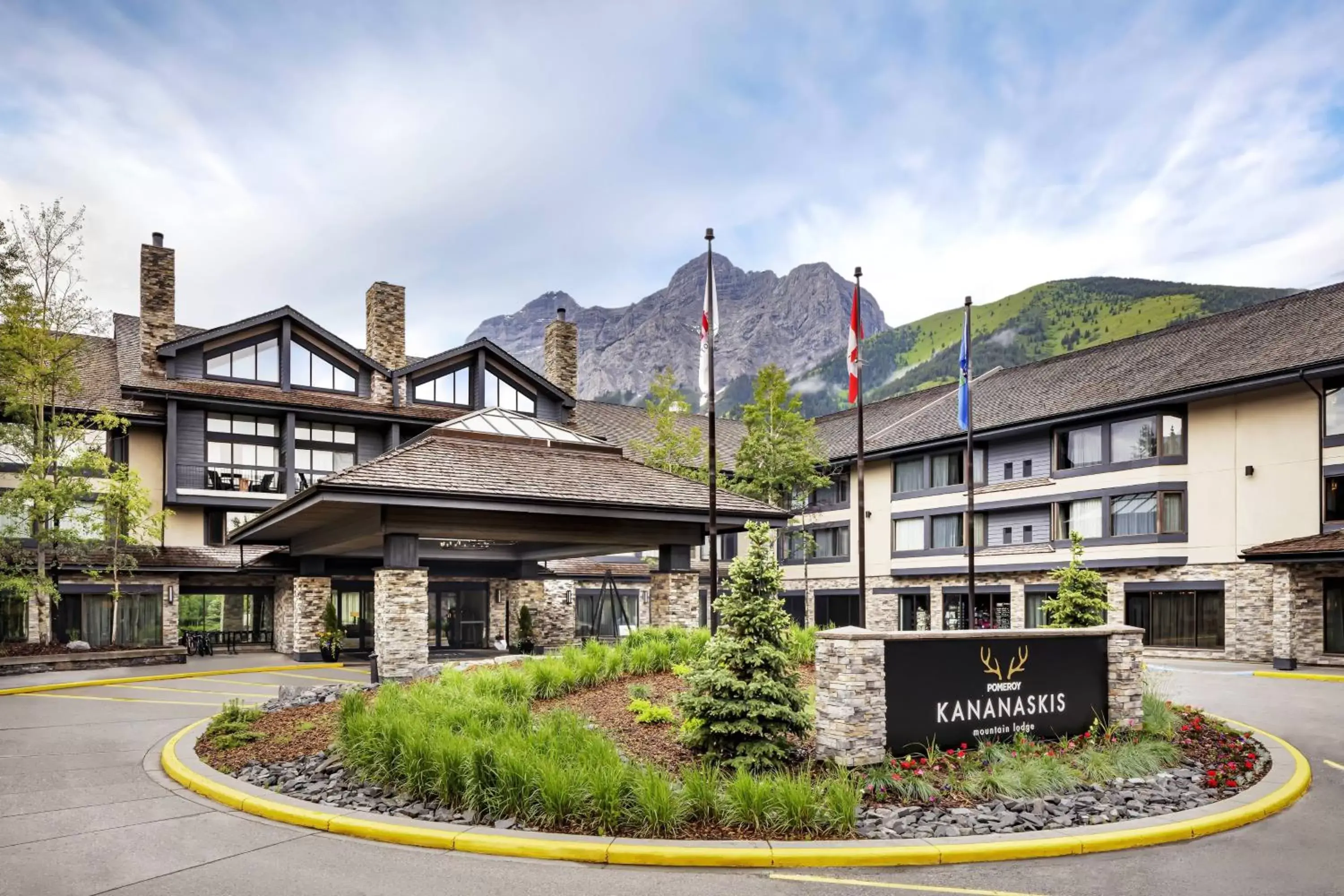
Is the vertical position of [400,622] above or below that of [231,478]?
below

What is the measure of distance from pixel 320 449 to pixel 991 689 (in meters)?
30.6

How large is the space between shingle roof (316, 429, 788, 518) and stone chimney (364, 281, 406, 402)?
60.7 ft

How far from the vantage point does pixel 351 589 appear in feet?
109

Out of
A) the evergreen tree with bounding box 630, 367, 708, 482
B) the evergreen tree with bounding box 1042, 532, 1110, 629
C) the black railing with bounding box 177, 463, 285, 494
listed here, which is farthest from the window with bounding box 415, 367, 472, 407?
the evergreen tree with bounding box 1042, 532, 1110, 629

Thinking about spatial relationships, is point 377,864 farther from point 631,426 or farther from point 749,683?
point 631,426

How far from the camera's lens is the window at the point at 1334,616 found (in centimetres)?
2738

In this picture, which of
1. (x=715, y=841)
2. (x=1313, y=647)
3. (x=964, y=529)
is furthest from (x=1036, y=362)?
(x=715, y=841)

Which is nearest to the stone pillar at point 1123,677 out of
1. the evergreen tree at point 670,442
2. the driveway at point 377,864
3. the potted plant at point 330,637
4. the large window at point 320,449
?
the driveway at point 377,864

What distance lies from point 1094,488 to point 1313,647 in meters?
9.32

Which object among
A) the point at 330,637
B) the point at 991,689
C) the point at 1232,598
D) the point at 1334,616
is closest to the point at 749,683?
the point at 991,689

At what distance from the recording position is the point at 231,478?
114ft

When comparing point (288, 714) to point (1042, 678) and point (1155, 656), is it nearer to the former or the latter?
point (1042, 678)

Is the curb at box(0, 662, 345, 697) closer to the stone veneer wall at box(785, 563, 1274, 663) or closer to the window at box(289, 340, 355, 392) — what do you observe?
the window at box(289, 340, 355, 392)

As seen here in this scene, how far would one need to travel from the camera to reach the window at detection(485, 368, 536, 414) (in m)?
41.8
